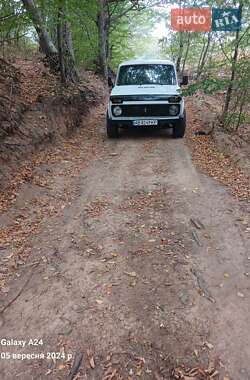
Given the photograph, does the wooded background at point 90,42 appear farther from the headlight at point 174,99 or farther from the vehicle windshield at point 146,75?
the vehicle windshield at point 146,75

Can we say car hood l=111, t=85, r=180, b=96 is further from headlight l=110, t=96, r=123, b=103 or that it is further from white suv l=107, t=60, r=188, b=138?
headlight l=110, t=96, r=123, b=103

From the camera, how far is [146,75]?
10.2 m

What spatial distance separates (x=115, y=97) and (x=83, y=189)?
3.79 meters

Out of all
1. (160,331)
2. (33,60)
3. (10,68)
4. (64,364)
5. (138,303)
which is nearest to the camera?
(64,364)

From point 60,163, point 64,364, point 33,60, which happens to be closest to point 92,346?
point 64,364

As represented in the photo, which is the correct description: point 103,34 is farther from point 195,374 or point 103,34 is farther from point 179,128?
point 195,374

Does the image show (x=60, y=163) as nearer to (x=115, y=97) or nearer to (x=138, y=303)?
(x=115, y=97)

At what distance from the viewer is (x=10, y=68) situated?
10.1 metres

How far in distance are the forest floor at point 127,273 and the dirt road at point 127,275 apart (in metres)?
0.01

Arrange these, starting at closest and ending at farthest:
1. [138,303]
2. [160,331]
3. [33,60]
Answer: [160,331] < [138,303] < [33,60]

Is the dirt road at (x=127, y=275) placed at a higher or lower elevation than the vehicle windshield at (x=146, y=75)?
lower

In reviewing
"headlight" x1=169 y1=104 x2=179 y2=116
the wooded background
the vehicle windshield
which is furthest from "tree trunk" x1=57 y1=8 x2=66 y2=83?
"headlight" x1=169 y1=104 x2=179 y2=116

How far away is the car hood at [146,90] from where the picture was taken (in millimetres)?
9422

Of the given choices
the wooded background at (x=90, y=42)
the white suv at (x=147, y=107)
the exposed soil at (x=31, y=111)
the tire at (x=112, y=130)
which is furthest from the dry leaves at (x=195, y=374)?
the tire at (x=112, y=130)
